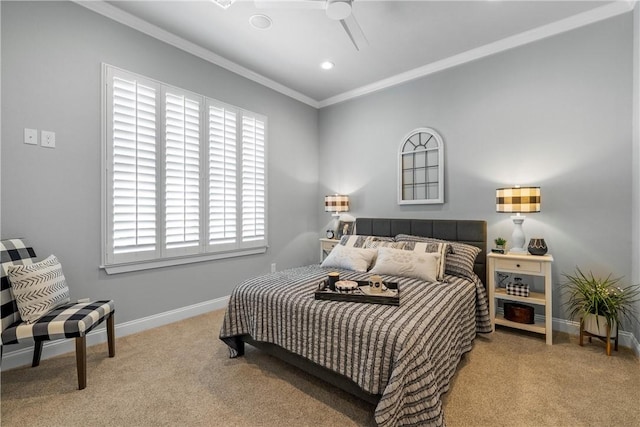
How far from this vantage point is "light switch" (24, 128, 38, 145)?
7.31 ft

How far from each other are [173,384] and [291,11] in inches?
124

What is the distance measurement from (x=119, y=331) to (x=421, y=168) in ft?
Answer: 12.3

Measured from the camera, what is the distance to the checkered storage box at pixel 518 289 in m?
2.74

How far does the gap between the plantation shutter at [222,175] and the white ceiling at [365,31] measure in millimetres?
689

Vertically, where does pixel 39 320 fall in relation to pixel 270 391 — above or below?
above

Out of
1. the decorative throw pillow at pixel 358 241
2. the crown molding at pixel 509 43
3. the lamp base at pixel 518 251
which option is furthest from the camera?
the decorative throw pillow at pixel 358 241

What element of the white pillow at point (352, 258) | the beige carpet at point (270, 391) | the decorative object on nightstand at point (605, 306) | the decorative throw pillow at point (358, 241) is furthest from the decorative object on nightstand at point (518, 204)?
the white pillow at point (352, 258)

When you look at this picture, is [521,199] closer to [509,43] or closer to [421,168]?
[421,168]

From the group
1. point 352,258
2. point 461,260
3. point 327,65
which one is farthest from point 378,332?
point 327,65

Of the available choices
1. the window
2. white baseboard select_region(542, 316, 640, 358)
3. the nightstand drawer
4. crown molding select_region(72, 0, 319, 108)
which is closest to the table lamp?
the window

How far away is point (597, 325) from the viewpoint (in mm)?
2441

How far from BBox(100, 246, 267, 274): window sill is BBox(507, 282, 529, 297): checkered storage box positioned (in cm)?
291

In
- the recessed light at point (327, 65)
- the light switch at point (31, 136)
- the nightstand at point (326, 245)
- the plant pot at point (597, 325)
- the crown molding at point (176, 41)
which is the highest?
the recessed light at point (327, 65)

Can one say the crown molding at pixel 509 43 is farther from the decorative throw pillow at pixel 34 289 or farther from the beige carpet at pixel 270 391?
the decorative throw pillow at pixel 34 289
